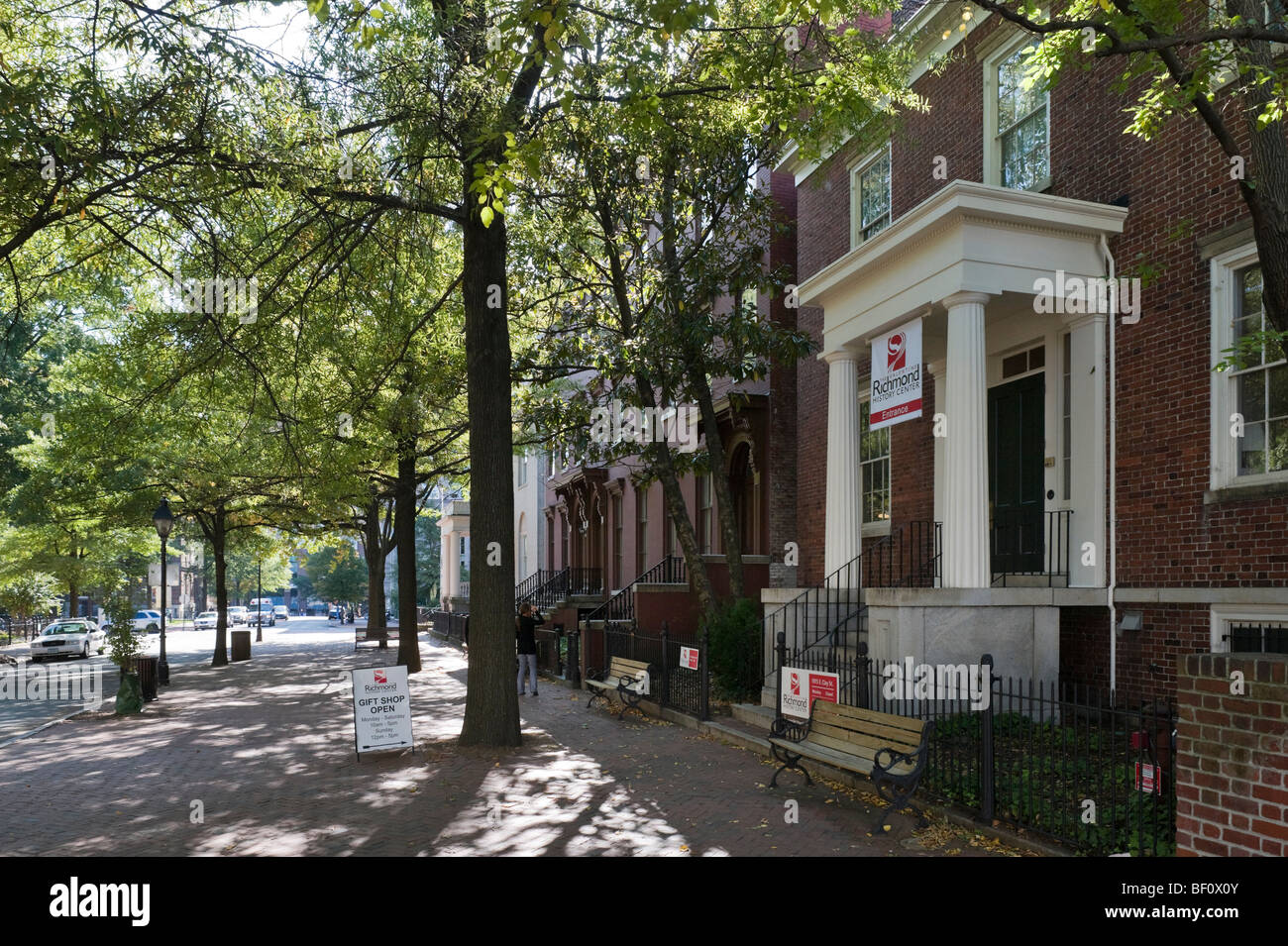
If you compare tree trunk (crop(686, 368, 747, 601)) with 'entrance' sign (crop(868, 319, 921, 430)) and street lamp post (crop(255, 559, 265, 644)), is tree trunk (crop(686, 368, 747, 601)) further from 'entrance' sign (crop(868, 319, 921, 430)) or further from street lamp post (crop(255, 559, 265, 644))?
street lamp post (crop(255, 559, 265, 644))

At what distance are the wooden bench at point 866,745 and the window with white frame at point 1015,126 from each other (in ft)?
24.3

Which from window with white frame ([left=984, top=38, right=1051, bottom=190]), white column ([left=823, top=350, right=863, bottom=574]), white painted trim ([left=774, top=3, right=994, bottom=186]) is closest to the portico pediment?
window with white frame ([left=984, top=38, right=1051, bottom=190])

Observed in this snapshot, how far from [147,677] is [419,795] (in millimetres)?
11137

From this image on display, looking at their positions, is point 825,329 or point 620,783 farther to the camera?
point 825,329

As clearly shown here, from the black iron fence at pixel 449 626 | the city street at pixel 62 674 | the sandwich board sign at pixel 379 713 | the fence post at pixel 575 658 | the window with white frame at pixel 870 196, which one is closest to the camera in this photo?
the sandwich board sign at pixel 379 713

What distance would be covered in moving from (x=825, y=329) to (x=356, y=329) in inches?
312

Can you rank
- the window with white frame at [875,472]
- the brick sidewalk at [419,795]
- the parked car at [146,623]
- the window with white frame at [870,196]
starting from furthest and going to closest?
the parked car at [146,623], the window with white frame at [870,196], the window with white frame at [875,472], the brick sidewalk at [419,795]

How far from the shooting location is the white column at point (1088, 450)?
11125 mm

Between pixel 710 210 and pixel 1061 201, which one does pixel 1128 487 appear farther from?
pixel 710 210

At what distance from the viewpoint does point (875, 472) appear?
16.5m

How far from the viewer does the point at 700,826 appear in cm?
810

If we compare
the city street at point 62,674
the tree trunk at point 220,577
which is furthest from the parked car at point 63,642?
the tree trunk at point 220,577

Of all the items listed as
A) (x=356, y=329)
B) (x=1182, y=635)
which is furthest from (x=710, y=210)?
(x=1182, y=635)

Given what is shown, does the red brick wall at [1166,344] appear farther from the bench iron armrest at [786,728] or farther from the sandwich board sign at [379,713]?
the sandwich board sign at [379,713]
